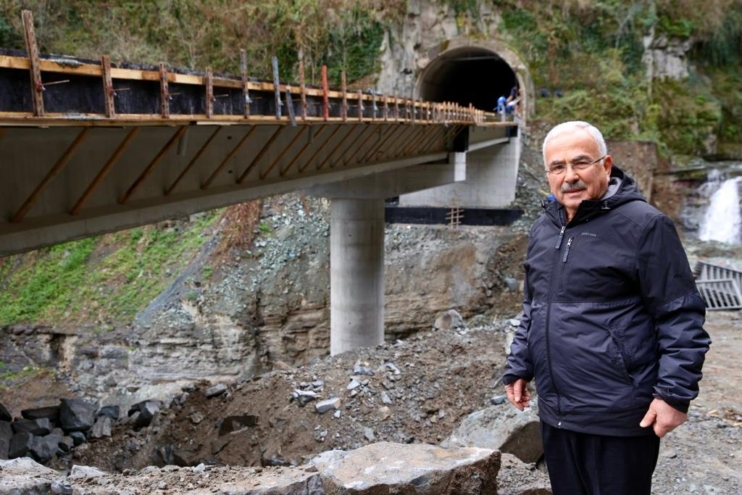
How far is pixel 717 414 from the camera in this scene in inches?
339

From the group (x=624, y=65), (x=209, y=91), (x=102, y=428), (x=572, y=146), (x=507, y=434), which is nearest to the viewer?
(x=572, y=146)

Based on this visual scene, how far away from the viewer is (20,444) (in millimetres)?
10859

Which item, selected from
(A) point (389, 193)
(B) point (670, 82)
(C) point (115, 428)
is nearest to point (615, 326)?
(C) point (115, 428)

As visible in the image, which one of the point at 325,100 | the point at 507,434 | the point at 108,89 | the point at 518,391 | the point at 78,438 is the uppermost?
the point at 325,100

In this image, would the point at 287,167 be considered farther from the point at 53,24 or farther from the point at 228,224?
the point at 53,24

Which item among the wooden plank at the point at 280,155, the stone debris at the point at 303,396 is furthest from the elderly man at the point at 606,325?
the stone debris at the point at 303,396

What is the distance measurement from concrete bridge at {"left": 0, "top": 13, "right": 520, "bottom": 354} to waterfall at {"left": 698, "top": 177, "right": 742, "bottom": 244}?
14802 millimetres

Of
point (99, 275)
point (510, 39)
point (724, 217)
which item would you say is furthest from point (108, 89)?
point (510, 39)

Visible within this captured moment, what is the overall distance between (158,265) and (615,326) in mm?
22647

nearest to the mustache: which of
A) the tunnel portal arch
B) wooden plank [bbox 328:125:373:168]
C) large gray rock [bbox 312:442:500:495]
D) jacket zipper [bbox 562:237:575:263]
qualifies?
jacket zipper [bbox 562:237:575:263]

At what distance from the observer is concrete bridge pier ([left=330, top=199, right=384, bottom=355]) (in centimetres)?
1830

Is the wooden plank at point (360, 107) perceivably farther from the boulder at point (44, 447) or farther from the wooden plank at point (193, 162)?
the boulder at point (44, 447)

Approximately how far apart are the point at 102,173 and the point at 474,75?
116 feet

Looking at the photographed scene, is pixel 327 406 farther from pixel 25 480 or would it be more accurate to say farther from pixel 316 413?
pixel 25 480
